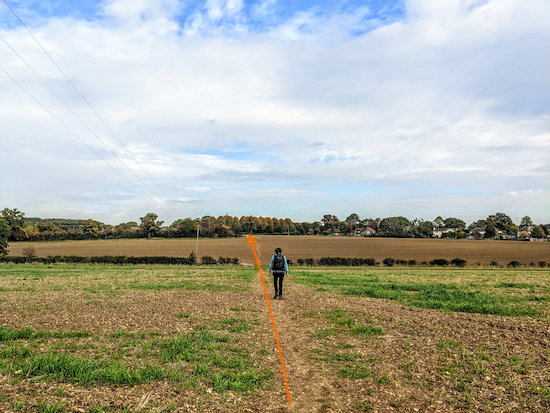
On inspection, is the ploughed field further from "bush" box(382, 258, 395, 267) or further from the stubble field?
the stubble field

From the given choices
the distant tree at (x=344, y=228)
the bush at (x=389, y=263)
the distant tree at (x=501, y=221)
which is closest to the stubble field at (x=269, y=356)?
the bush at (x=389, y=263)

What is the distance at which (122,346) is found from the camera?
28.6 ft

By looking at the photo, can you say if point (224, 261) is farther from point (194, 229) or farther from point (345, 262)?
point (194, 229)

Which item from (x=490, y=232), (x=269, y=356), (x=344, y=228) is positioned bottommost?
(x=269, y=356)

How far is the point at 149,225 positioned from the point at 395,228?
105m

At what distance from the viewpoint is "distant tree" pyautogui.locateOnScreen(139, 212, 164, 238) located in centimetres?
12112

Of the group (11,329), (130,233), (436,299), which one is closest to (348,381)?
(11,329)

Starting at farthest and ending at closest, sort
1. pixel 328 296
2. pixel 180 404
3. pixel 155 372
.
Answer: pixel 328 296
pixel 155 372
pixel 180 404

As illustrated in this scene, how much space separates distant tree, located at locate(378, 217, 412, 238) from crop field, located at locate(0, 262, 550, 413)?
13247 cm

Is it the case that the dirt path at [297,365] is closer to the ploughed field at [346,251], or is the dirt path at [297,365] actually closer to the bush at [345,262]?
the bush at [345,262]

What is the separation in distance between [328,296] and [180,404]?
12.5 metres

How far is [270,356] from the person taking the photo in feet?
27.7

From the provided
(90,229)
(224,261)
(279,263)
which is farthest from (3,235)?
(90,229)

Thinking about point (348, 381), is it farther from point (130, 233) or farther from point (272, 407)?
point (130, 233)
